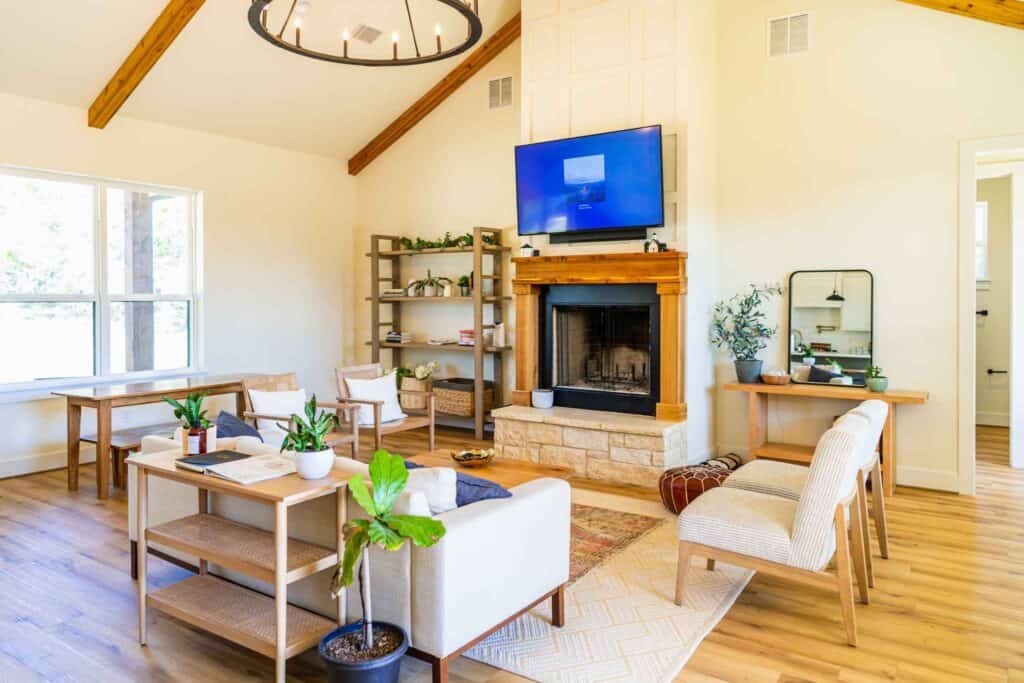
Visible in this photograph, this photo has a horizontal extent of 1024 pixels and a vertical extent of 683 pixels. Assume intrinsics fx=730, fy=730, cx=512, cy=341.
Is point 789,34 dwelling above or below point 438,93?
below

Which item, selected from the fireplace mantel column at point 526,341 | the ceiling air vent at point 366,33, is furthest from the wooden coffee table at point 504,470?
A: the ceiling air vent at point 366,33

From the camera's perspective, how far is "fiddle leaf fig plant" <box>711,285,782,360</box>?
5707mm

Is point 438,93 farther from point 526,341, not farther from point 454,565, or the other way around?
point 454,565

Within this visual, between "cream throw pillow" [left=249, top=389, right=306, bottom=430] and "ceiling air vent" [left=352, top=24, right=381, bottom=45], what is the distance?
309 centimetres

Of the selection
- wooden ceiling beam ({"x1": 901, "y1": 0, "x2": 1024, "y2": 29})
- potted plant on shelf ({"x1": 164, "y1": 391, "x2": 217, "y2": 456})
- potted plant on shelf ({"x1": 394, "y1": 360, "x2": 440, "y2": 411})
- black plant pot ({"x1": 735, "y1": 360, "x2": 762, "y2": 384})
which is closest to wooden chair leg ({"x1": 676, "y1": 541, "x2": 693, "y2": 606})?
potted plant on shelf ({"x1": 164, "y1": 391, "x2": 217, "y2": 456})

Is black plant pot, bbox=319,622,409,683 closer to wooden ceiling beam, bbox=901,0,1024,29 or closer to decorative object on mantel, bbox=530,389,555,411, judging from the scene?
decorative object on mantel, bbox=530,389,555,411

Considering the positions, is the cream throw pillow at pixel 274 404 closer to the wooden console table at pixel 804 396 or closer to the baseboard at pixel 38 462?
the baseboard at pixel 38 462

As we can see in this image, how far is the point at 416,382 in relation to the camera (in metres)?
7.36

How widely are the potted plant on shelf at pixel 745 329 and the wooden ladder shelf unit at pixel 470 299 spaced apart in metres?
2.14

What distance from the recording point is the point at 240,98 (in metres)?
6.52

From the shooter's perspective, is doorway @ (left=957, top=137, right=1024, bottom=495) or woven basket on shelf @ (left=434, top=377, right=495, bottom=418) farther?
woven basket on shelf @ (left=434, top=377, right=495, bottom=418)

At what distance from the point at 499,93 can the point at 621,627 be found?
18.0 ft

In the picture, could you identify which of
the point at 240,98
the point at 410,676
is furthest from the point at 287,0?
the point at 410,676

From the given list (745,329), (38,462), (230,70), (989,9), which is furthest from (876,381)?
(38,462)
